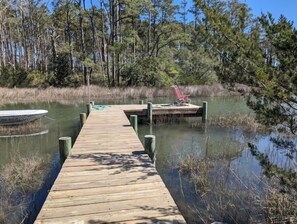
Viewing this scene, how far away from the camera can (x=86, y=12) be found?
26.1 m

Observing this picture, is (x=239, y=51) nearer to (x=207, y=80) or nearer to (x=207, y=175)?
(x=207, y=175)

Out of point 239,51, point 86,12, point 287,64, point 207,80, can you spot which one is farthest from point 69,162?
point 86,12

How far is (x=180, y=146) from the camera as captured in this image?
788 centimetres

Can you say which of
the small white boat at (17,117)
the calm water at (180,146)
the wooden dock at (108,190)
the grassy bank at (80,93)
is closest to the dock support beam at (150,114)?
the calm water at (180,146)

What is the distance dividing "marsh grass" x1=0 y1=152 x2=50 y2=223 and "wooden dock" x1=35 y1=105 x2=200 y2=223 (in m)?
0.93

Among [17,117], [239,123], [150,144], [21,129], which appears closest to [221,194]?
[150,144]

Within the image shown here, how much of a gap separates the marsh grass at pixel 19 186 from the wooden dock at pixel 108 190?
0.93 m

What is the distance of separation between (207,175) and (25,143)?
5652 mm

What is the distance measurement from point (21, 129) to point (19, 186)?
510cm

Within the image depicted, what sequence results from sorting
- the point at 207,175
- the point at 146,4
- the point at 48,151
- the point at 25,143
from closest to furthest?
the point at 207,175, the point at 48,151, the point at 25,143, the point at 146,4

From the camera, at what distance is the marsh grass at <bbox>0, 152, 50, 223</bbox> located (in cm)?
411

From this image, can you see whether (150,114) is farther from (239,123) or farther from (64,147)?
(64,147)

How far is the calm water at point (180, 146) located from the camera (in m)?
5.03

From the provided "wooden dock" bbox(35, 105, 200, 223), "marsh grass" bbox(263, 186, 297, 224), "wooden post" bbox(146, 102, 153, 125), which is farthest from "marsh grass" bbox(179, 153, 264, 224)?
"wooden post" bbox(146, 102, 153, 125)
